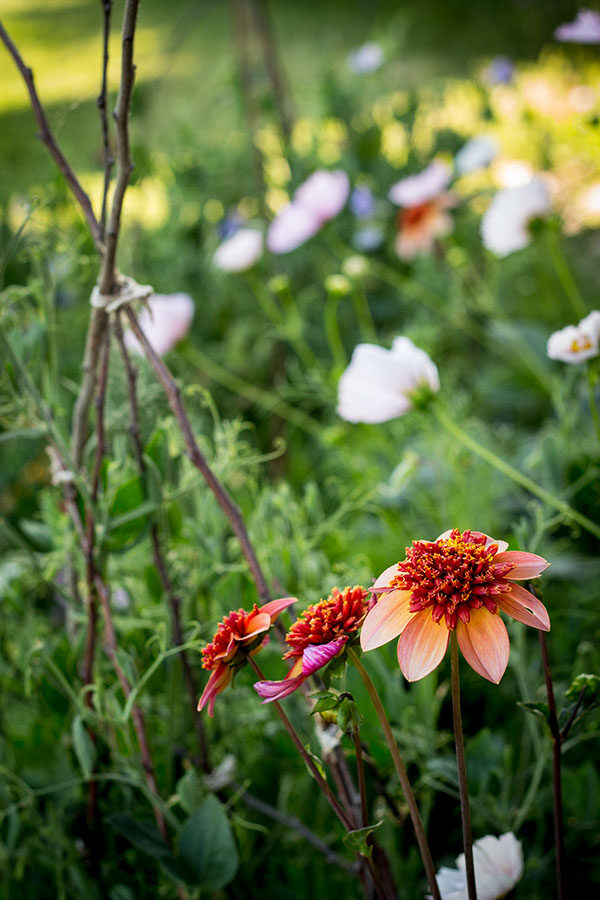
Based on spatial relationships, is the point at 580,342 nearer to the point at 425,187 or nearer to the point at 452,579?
the point at 452,579

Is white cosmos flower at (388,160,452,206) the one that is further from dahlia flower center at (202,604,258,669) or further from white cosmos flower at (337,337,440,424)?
dahlia flower center at (202,604,258,669)

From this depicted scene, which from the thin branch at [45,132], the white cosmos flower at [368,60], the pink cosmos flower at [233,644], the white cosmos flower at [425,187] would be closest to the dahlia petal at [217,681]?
the pink cosmos flower at [233,644]

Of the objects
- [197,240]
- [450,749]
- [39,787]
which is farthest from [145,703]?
[197,240]

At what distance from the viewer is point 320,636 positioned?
262 millimetres

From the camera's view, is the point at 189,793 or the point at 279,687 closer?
the point at 279,687

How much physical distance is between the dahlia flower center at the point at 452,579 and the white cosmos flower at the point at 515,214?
0.49 m

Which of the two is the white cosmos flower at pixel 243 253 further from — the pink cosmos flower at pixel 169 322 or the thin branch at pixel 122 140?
the thin branch at pixel 122 140

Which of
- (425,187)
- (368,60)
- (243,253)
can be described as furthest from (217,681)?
(368,60)

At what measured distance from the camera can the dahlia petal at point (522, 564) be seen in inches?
10.2

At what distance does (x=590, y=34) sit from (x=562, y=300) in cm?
74

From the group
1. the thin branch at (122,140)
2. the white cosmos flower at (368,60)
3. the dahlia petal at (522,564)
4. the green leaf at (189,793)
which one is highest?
the white cosmos flower at (368,60)

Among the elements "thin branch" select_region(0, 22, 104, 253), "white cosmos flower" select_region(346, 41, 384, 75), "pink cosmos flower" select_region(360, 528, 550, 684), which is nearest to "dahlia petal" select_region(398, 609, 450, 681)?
"pink cosmos flower" select_region(360, 528, 550, 684)

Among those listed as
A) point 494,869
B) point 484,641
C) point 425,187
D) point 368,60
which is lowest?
point 494,869

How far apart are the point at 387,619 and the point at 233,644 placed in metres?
0.05
